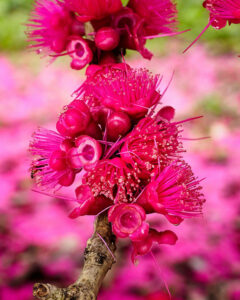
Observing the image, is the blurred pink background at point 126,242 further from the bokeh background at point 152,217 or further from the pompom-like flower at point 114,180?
the pompom-like flower at point 114,180

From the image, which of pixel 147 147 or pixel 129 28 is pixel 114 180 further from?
pixel 129 28

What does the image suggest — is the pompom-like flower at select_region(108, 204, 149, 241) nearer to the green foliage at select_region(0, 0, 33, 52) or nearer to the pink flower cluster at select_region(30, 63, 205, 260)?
the pink flower cluster at select_region(30, 63, 205, 260)

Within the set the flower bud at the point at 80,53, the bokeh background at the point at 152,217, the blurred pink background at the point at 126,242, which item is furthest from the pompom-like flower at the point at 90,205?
the blurred pink background at the point at 126,242

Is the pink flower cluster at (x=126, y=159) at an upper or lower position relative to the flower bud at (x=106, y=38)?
lower

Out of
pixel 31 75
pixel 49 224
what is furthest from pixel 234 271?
pixel 31 75

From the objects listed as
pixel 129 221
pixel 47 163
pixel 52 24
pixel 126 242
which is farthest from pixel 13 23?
pixel 129 221

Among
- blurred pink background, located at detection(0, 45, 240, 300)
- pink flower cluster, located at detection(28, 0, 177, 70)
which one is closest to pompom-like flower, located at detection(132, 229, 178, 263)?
pink flower cluster, located at detection(28, 0, 177, 70)

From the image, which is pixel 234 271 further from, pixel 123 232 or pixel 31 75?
pixel 31 75
